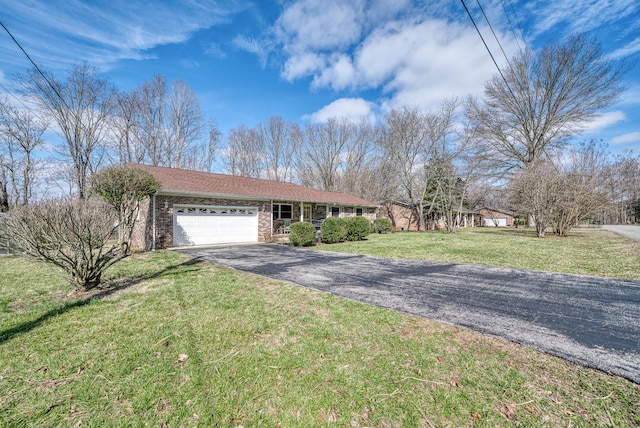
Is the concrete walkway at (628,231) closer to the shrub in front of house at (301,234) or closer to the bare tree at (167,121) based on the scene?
the shrub in front of house at (301,234)

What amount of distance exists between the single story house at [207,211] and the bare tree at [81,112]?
11824mm

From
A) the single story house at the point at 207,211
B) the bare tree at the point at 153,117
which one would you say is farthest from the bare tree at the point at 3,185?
the single story house at the point at 207,211

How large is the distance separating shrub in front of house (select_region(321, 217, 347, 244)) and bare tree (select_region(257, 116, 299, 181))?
2000cm

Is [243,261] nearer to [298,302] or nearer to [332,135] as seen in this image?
[298,302]

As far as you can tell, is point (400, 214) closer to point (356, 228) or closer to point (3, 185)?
point (356, 228)

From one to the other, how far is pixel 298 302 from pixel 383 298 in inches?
59.5

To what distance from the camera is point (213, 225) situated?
43.5 ft

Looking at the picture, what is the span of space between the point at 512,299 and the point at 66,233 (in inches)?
311

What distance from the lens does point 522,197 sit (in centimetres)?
1667

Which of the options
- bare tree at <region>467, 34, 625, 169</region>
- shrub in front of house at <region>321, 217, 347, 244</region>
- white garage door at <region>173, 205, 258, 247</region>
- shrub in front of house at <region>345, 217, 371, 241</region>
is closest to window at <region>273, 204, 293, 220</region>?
white garage door at <region>173, 205, 258, 247</region>

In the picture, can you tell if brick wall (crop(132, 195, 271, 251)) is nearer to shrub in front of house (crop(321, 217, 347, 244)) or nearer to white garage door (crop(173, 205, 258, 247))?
white garage door (crop(173, 205, 258, 247))

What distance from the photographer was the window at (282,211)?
661 inches

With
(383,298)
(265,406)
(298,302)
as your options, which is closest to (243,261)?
(298,302)

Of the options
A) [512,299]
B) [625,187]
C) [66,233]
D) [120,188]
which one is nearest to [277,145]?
[120,188]
